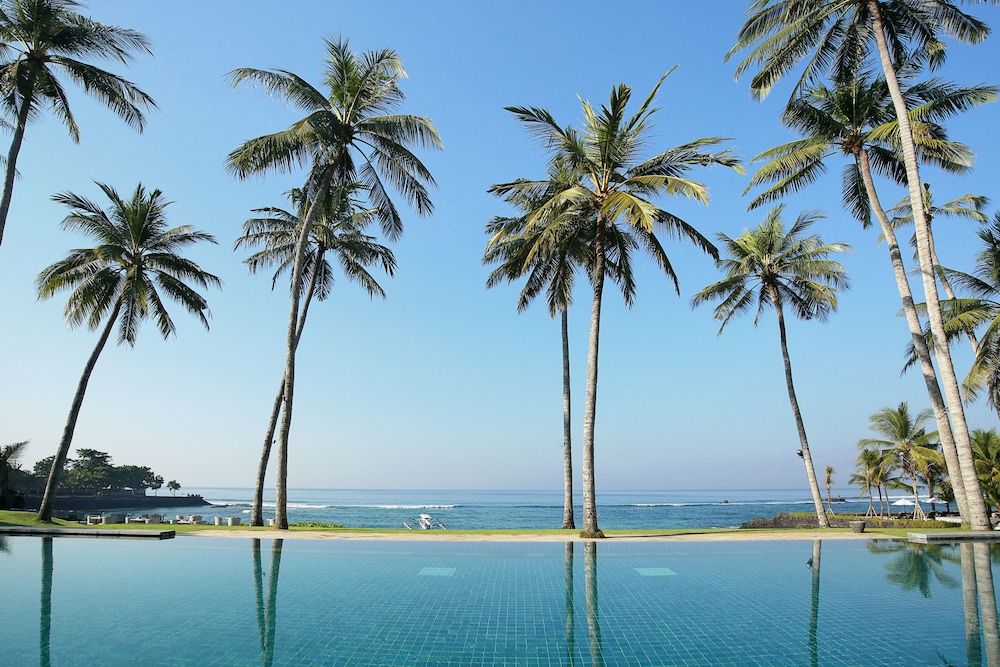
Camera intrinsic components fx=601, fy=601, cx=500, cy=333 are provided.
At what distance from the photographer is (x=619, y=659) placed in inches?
230

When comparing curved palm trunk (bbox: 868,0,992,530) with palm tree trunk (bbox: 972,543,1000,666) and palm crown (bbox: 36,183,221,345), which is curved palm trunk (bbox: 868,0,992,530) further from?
palm crown (bbox: 36,183,221,345)

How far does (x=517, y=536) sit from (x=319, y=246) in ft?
39.0

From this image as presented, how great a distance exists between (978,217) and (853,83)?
753cm

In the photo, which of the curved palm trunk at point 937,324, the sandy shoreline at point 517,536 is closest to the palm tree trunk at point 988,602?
the curved palm trunk at point 937,324

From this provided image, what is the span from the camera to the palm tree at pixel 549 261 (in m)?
17.2

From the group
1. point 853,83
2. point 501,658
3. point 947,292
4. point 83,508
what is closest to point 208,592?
point 501,658

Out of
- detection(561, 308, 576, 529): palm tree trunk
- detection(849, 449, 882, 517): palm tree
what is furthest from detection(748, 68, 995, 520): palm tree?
detection(849, 449, 882, 517): palm tree

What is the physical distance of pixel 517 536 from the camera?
1568cm

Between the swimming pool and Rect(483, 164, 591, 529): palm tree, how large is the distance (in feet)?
23.3

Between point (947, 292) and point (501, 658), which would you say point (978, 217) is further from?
point (501, 658)

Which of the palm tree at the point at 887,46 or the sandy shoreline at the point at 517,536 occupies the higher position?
the palm tree at the point at 887,46

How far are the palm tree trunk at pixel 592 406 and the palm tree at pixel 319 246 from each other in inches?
343

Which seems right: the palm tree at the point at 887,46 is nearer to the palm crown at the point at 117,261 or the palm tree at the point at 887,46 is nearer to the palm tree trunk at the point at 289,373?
the palm tree trunk at the point at 289,373

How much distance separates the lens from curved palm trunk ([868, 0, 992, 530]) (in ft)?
46.2
